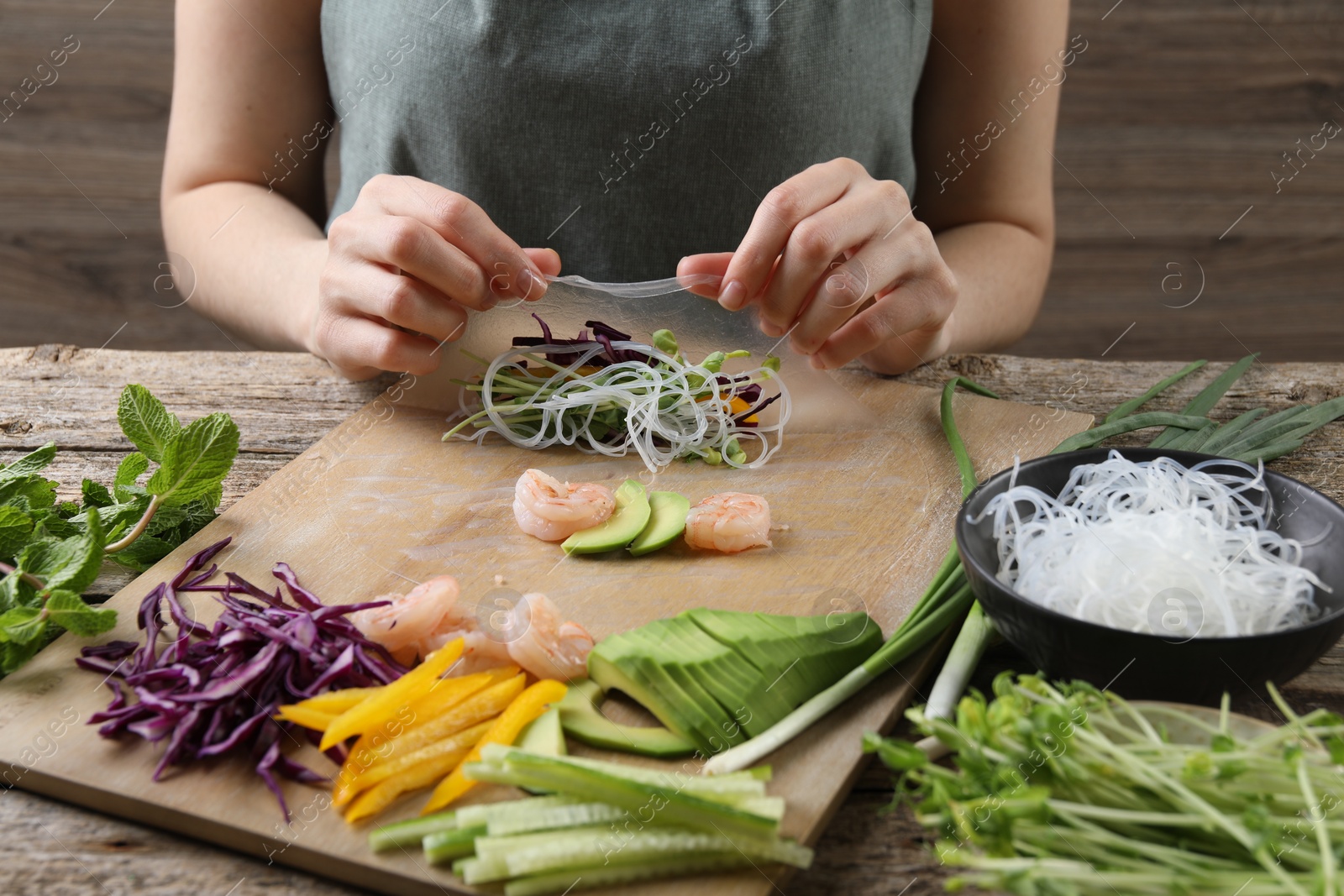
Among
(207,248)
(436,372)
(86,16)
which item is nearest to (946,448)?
(436,372)

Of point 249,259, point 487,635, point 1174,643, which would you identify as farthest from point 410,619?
point 249,259

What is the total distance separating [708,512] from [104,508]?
37.6 inches

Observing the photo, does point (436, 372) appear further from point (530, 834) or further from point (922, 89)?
point (922, 89)

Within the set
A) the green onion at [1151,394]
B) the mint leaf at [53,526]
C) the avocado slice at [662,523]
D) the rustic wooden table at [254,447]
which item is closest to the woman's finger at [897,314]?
the rustic wooden table at [254,447]

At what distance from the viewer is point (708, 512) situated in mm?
1596

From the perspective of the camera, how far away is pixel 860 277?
184 cm

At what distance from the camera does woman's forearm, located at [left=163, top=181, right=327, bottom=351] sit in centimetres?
225

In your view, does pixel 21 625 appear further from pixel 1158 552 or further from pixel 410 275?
pixel 1158 552

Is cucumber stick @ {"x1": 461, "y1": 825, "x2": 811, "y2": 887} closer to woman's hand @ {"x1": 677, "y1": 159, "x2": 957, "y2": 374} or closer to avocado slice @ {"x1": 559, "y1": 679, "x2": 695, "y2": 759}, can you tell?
avocado slice @ {"x1": 559, "y1": 679, "x2": 695, "y2": 759}

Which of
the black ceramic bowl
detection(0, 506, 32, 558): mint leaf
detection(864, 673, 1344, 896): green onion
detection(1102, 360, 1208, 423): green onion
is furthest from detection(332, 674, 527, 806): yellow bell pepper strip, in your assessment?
detection(1102, 360, 1208, 423): green onion

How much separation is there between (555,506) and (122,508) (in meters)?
0.68

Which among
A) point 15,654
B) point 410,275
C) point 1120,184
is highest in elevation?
point 410,275

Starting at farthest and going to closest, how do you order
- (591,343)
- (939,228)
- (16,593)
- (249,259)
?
(939,228), (249,259), (591,343), (16,593)

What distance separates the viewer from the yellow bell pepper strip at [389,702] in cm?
115
